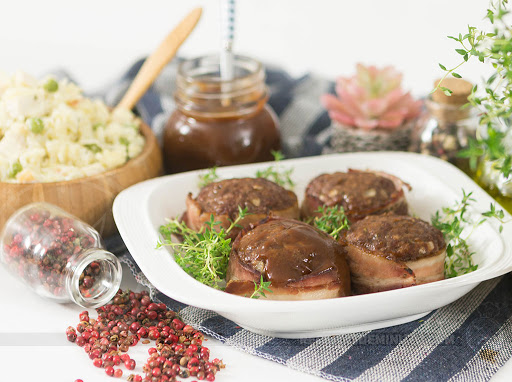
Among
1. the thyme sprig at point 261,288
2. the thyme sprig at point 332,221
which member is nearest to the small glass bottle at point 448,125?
the thyme sprig at point 332,221

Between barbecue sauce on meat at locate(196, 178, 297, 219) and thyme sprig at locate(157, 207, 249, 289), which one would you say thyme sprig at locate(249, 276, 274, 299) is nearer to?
thyme sprig at locate(157, 207, 249, 289)

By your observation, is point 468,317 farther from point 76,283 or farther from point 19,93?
point 19,93

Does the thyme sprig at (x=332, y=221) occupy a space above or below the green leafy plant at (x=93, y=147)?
below

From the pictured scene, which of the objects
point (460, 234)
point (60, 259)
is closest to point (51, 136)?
point (60, 259)

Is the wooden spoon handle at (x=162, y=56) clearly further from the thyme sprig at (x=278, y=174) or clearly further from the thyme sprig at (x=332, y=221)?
the thyme sprig at (x=332, y=221)

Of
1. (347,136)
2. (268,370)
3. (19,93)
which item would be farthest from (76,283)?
(347,136)

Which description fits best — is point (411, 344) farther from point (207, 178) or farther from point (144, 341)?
point (207, 178)
